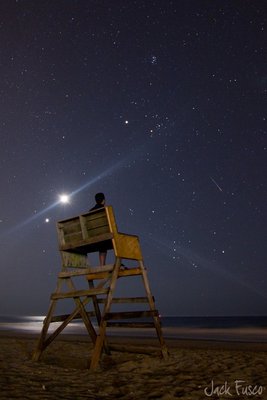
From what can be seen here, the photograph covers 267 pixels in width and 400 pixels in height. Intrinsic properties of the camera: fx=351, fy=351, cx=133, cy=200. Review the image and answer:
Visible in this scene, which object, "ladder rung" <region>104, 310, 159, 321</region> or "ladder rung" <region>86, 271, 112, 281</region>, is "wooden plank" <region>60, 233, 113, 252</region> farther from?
"ladder rung" <region>104, 310, 159, 321</region>

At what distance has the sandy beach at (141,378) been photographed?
4828 millimetres

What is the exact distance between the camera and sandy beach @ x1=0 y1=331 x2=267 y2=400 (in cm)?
483

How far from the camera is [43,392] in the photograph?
4.69 metres

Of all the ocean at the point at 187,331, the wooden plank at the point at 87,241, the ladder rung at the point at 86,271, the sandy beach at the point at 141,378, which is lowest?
the ocean at the point at 187,331

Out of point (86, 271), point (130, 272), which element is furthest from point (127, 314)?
point (86, 271)

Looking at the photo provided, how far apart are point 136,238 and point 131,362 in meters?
2.60

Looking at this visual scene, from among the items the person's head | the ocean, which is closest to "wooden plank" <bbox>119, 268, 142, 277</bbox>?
the person's head

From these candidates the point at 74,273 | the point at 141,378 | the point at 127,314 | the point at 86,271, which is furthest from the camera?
the point at 74,273

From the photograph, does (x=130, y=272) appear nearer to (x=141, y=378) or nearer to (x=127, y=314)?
(x=127, y=314)

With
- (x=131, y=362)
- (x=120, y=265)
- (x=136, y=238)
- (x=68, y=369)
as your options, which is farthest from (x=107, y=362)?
(x=136, y=238)

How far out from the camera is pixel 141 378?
236 inches

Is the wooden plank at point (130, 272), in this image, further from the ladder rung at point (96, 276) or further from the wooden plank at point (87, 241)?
the wooden plank at point (87, 241)

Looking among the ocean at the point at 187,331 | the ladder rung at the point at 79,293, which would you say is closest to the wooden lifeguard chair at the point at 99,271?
the ladder rung at the point at 79,293

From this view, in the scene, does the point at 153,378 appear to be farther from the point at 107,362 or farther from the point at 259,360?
the point at 259,360
